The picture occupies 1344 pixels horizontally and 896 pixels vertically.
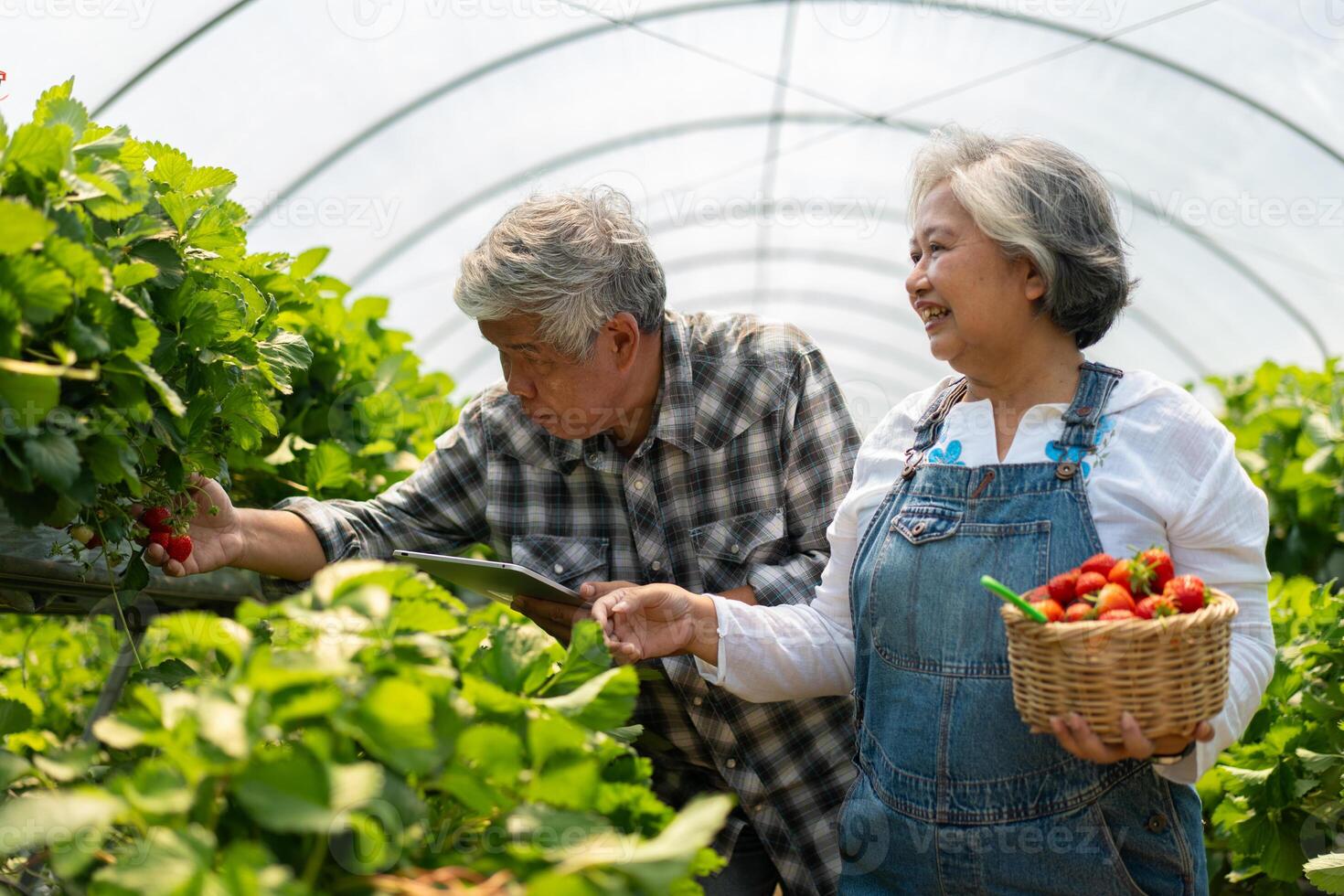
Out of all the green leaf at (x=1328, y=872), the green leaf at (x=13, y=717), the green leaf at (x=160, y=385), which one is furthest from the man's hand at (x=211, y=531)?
the green leaf at (x=1328, y=872)

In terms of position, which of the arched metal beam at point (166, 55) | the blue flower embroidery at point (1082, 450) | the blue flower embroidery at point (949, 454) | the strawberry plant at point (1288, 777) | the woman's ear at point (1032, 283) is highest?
the arched metal beam at point (166, 55)

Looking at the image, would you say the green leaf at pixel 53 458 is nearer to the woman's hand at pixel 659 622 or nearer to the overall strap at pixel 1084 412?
the woman's hand at pixel 659 622

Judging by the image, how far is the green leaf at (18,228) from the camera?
129cm

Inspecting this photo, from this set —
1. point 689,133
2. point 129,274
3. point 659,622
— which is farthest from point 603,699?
point 689,133

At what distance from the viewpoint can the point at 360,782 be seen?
3.41 feet

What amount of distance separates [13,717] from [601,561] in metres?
1.31

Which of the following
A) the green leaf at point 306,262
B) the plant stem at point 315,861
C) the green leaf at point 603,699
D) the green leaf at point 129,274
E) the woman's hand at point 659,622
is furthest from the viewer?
the green leaf at point 306,262

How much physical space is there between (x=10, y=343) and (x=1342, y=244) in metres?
7.74


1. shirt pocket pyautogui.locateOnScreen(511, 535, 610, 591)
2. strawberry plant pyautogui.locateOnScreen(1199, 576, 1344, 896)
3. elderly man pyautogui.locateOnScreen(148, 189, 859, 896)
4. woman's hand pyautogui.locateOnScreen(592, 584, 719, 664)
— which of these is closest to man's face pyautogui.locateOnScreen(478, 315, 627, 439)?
elderly man pyautogui.locateOnScreen(148, 189, 859, 896)

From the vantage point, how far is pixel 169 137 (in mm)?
5137

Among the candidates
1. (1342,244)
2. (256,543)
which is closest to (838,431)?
(256,543)

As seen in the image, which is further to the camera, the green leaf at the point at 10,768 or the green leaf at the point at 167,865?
the green leaf at the point at 10,768

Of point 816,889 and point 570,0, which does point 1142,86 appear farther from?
point 816,889

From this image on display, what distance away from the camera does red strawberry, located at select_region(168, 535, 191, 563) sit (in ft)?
6.99
